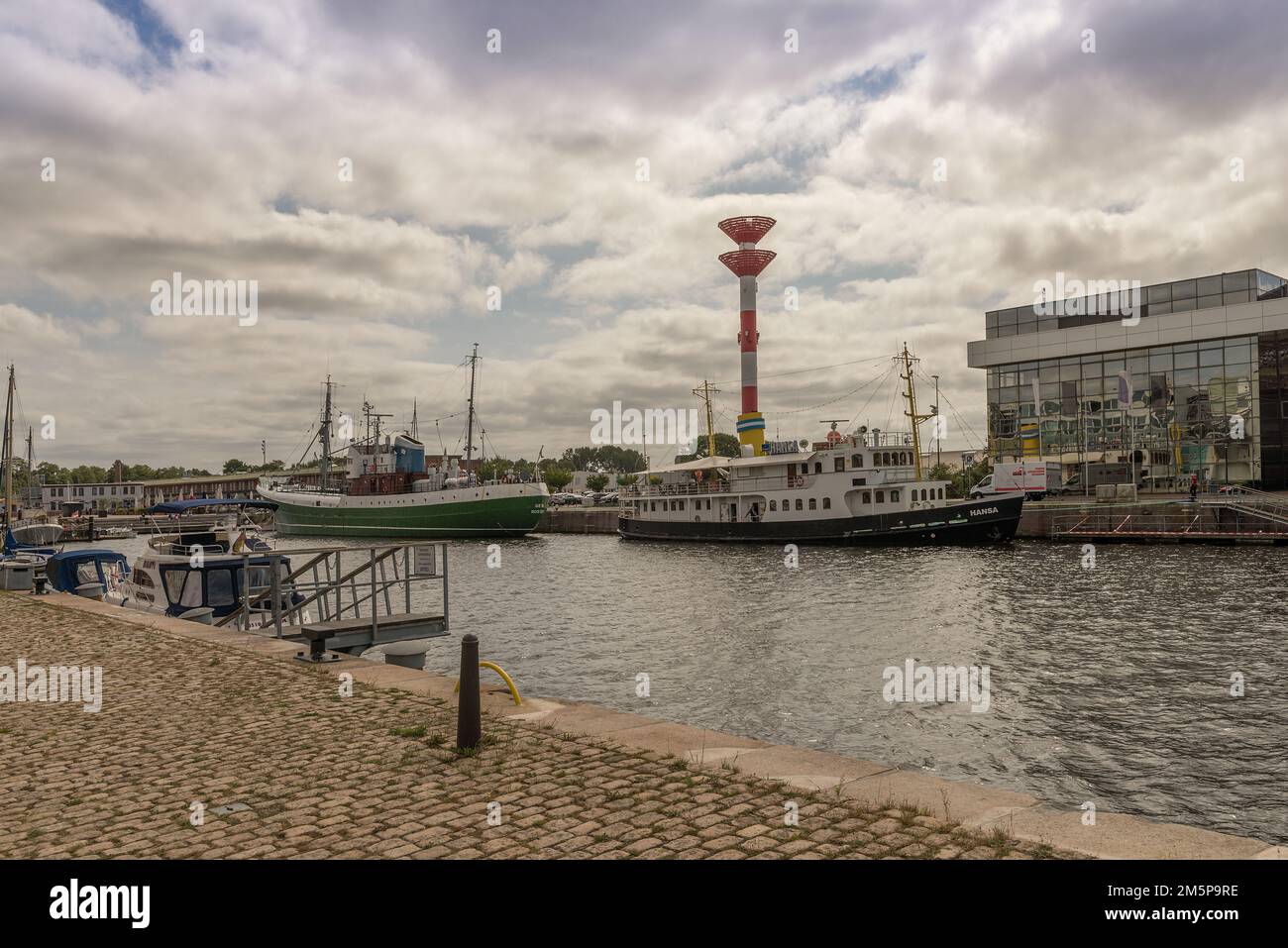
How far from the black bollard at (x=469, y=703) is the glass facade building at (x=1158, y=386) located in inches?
2320

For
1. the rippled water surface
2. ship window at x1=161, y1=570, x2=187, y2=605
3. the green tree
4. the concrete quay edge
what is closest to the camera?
the concrete quay edge

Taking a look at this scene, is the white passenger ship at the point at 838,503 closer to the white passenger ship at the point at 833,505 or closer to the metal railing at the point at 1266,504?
the white passenger ship at the point at 833,505

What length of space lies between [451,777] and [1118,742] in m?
9.91

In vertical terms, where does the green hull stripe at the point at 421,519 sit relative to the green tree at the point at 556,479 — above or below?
below

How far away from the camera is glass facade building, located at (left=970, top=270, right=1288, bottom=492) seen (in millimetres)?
60250

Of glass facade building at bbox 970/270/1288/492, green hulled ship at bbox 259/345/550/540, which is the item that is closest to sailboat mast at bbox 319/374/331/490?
green hulled ship at bbox 259/345/550/540

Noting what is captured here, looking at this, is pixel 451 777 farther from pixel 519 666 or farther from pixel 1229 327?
pixel 1229 327

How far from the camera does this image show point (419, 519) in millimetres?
76875

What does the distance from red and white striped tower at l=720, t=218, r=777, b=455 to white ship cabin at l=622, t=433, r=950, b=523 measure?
18.1 metres

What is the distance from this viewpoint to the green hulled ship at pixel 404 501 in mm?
71688

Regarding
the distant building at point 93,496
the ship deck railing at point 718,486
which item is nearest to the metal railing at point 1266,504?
the ship deck railing at point 718,486

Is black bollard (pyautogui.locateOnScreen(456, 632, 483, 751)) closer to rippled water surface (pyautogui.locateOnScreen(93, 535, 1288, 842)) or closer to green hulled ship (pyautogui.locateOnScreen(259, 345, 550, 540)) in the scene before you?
rippled water surface (pyautogui.locateOnScreen(93, 535, 1288, 842))

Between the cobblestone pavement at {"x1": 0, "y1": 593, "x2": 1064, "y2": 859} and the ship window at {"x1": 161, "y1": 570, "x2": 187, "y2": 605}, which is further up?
the ship window at {"x1": 161, "y1": 570, "x2": 187, "y2": 605}
